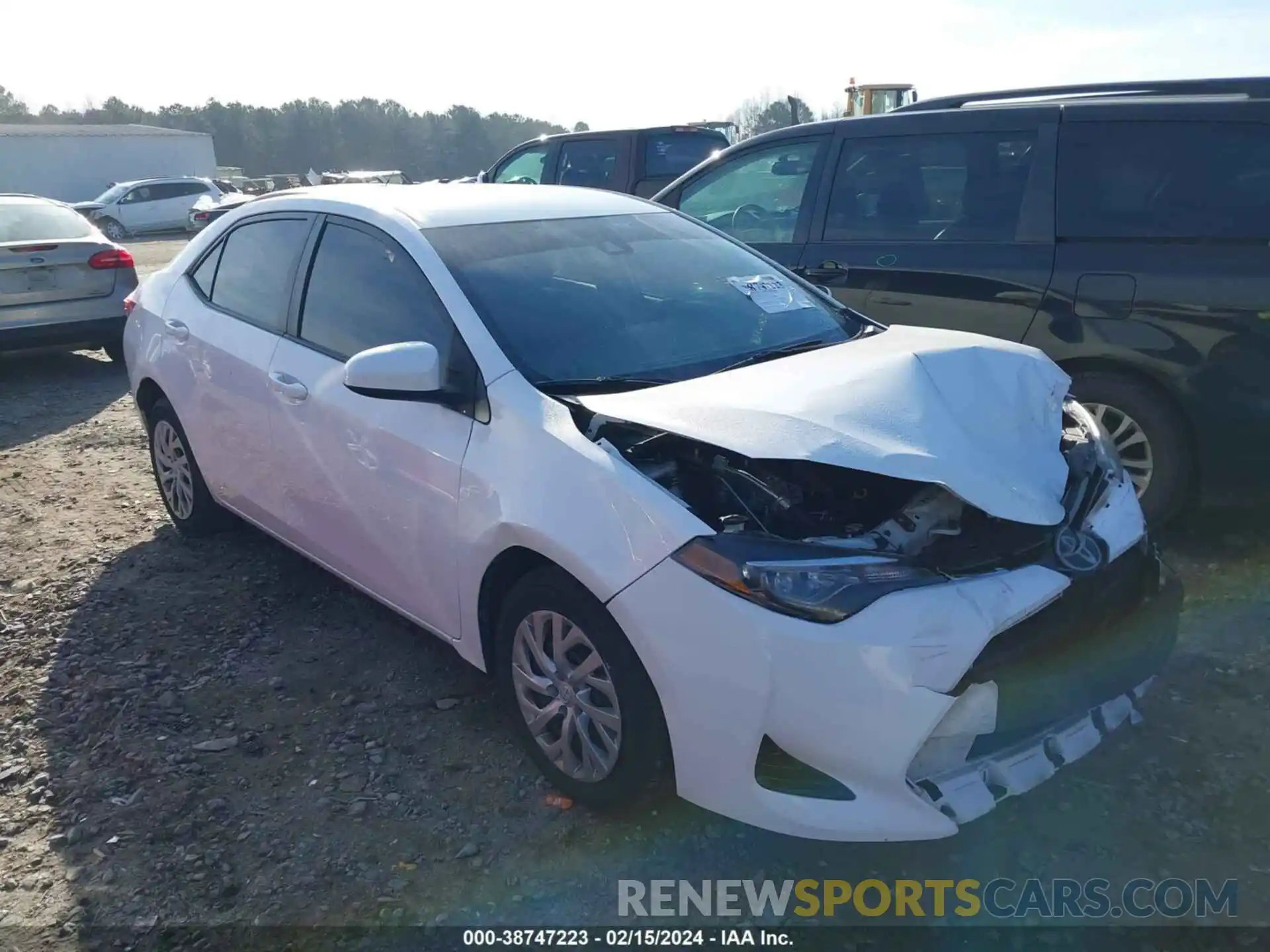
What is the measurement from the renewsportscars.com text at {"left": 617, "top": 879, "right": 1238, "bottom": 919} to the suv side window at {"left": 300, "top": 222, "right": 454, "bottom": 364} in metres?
1.69

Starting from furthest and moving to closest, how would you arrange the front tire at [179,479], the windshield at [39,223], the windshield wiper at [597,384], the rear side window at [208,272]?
the windshield at [39,223] → the front tire at [179,479] → the rear side window at [208,272] → the windshield wiper at [597,384]

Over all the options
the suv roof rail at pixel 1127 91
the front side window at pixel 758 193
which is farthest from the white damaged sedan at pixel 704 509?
the suv roof rail at pixel 1127 91

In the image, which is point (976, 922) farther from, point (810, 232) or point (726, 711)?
point (810, 232)

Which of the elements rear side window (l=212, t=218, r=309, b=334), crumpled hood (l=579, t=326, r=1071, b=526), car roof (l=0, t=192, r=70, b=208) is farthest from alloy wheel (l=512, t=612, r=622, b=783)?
car roof (l=0, t=192, r=70, b=208)

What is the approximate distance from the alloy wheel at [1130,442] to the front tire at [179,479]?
13.3 feet

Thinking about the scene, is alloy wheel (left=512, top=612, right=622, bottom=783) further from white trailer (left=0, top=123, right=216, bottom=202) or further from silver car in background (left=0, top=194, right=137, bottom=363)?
white trailer (left=0, top=123, right=216, bottom=202)

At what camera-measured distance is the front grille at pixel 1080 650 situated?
2359 mm

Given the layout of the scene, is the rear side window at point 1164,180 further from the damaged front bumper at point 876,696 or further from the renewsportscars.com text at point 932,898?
the renewsportscars.com text at point 932,898

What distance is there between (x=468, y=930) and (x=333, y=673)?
4.72 ft

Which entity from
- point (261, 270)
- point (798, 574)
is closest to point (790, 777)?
point (798, 574)

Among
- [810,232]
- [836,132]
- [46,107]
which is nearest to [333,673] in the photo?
[810,232]

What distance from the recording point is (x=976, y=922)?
2.48 m

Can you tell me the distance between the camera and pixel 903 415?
2615 mm

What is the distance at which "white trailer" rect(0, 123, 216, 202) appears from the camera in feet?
145
